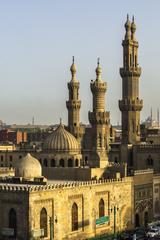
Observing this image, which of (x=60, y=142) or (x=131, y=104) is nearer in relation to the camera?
(x=60, y=142)

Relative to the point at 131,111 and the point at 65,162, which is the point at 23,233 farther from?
the point at 131,111

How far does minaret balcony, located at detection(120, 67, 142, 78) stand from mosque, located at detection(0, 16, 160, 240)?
0.38 feet

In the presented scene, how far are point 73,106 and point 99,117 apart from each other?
9820 millimetres

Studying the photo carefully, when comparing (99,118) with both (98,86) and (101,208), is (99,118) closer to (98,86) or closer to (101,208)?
(98,86)

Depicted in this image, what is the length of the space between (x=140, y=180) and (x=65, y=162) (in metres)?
7.60

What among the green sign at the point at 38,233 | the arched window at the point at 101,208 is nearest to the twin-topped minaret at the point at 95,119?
the arched window at the point at 101,208

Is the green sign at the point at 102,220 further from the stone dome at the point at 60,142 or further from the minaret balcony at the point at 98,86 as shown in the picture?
the minaret balcony at the point at 98,86

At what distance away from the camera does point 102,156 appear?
2018 inches

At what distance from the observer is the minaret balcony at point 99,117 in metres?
56.7

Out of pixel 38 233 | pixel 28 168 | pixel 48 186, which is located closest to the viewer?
pixel 38 233

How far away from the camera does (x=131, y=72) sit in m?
61.3

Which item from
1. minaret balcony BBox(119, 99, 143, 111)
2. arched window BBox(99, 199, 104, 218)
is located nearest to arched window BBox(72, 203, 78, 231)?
arched window BBox(99, 199, 104, 218)

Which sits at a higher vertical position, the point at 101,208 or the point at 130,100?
the point at 130,100

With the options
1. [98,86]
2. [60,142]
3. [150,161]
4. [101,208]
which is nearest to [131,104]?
[98,86]
